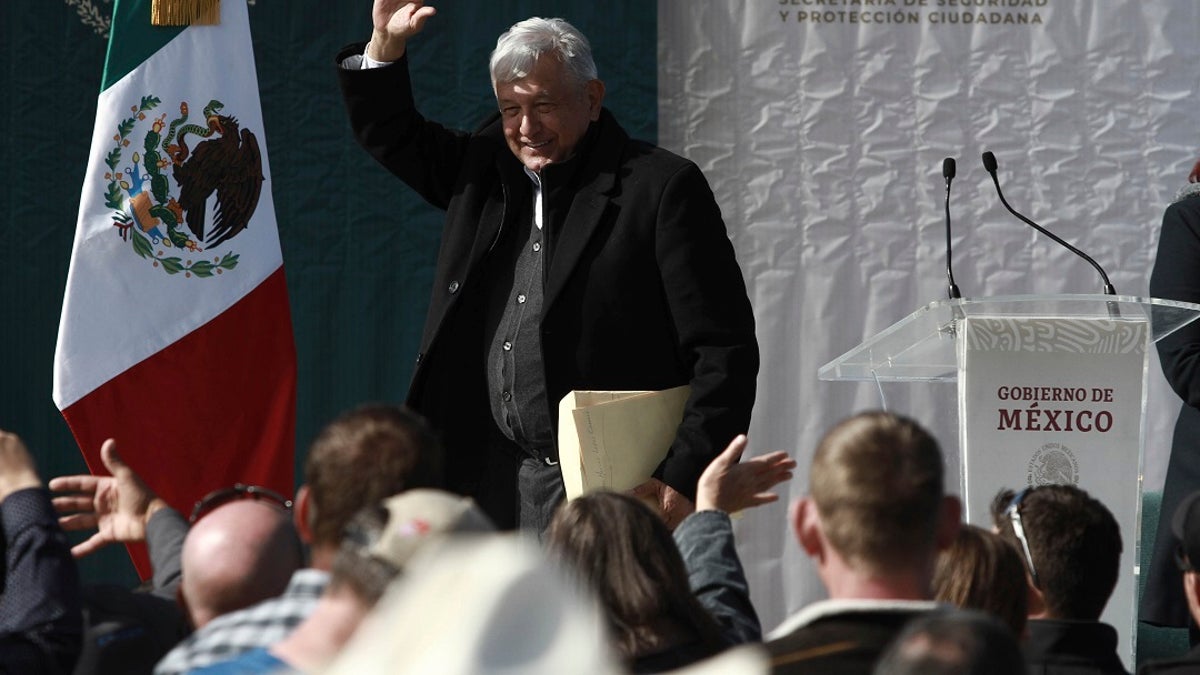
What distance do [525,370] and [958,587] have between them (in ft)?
3.95

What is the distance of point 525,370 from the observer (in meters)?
3.28

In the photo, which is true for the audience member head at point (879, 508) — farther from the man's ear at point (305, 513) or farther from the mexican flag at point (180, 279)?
the mexican flag at point (180, 279)

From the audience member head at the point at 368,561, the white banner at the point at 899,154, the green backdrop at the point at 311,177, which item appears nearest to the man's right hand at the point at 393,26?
the audience member head at the point at 368,561

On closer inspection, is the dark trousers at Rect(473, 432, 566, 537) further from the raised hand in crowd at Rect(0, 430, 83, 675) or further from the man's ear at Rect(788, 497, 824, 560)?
the man's ear at Rect(788, 497, 824, 560)

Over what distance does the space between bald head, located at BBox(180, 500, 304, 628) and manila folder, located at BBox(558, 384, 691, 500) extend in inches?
45.7

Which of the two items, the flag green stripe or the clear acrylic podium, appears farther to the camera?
the flag green stripe

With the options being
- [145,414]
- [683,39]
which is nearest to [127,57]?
[145,414]

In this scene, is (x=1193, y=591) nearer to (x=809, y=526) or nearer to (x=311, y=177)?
(x=809, y=526)

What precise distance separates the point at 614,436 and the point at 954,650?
6.12 feet

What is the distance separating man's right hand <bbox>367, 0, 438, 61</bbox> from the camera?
3391mm

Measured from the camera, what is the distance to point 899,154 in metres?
5.69

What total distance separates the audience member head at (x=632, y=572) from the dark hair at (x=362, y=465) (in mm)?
398

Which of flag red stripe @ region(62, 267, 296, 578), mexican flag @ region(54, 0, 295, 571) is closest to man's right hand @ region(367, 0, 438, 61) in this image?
mexican flag @ region(54, 0, 295, 571)

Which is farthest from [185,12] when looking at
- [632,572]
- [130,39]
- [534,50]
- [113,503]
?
[632,572]
